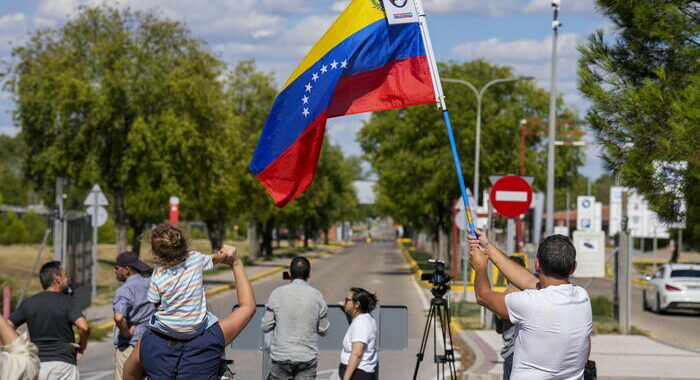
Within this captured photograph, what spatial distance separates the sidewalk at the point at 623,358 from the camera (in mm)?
14336

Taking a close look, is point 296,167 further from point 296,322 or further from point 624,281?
point 624,281

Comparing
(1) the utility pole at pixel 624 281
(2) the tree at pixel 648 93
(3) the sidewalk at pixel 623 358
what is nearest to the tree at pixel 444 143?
(1) the utility pole at pixel 624 281

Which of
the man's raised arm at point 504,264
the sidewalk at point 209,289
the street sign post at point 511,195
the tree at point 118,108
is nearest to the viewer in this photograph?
the man's raised arm at point 504,264

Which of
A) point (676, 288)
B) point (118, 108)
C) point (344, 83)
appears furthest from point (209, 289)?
point (344, 83)

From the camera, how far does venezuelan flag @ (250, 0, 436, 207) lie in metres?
8.38

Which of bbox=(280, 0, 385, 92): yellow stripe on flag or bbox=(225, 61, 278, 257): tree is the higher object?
bbox=(225, 61, 278, 257): tree

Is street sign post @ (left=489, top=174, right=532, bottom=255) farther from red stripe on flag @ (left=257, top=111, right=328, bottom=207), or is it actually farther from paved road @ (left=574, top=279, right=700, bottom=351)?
red stripe on flag @ (left=257, top=111, right=328, bottom=207)

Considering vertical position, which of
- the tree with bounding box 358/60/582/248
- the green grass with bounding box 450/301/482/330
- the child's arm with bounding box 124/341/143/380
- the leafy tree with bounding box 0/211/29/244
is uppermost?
the tree with bounding box 358/60/582/248

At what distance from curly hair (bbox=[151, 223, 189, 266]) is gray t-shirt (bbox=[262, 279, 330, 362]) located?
3471 mm

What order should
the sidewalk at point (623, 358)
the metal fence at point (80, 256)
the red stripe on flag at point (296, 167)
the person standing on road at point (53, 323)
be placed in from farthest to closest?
1. the metal fence at point (80, 256)
2. the sidewalk at point (623, 358)
3. the red stripe on flag at point (296, 167)
4. the person standing on road at point (53, 323)

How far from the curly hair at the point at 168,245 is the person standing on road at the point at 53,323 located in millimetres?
3045

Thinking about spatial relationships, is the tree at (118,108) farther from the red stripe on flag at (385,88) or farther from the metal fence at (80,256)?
the red stripe on flag at (385,88)

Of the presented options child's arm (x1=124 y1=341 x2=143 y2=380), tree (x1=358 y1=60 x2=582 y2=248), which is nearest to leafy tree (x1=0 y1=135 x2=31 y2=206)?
tree (x1=358 y1=60 x2=582 y2=248)

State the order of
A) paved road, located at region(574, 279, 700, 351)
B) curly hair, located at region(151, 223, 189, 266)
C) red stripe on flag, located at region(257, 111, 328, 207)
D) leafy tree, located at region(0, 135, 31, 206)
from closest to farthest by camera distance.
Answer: curly hair, located at region(151, 223, 189, 266), red stripe on flag, located at region(257, 111, 328, 207), paved road, located at region(574, 279, 700, 351), leafy tree, located at region(0, 135, 31, 206)
